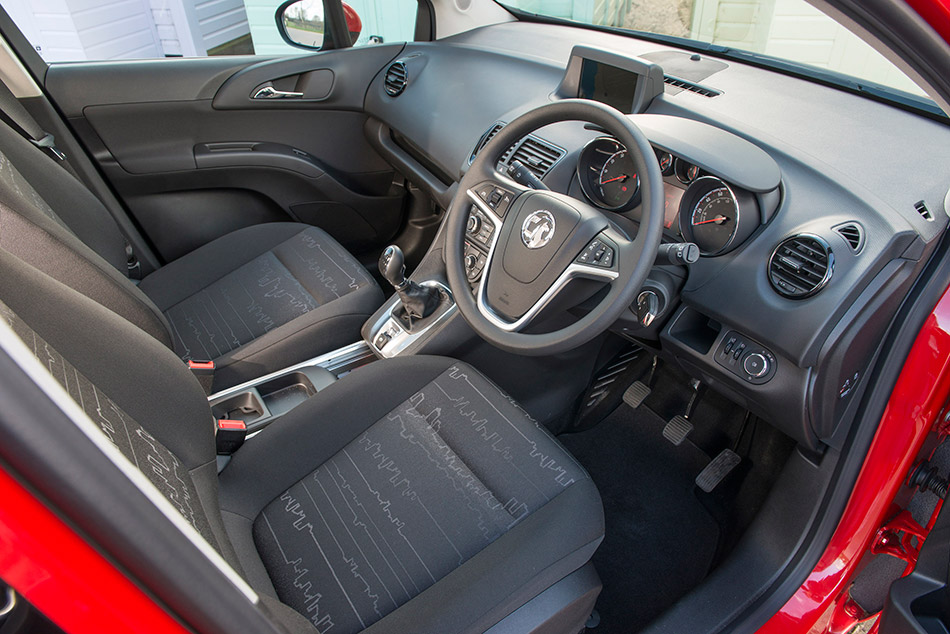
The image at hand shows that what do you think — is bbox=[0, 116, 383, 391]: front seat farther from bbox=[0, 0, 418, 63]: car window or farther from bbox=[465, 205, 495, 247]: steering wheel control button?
bbox=[0, 0, 418, 63]: car window

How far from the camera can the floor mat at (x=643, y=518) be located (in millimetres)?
1488

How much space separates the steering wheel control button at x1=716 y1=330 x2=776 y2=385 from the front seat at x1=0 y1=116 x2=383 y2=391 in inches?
34.5

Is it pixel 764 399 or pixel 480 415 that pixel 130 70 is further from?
pixel 764 399

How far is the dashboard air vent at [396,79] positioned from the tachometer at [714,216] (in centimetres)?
120

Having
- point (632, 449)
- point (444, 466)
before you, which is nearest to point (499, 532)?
point (444, 466)

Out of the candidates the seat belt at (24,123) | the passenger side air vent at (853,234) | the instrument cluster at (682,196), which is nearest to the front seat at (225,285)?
the seat belt at (24,123)

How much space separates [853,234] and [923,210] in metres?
0.12

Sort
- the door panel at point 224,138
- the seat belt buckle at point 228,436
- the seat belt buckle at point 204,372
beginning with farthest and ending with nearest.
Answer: the door panel at point 224,138, the seat belt buckle at point 204,372, the seat belt buckle at point 228,436

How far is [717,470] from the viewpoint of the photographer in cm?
160

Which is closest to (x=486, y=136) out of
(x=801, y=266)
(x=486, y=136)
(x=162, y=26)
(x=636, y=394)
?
(x=486, y=136)

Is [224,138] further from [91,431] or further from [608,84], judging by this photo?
[91,431]

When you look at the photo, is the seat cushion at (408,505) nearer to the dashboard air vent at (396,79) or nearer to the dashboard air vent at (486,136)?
the dashboard air vent at (486,136)

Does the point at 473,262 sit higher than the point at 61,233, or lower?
lower

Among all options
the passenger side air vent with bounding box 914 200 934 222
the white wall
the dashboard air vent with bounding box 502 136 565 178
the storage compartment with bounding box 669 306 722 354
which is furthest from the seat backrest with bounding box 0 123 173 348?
the white wall
